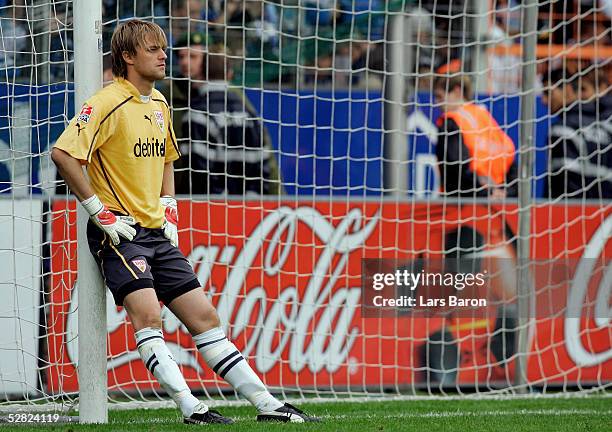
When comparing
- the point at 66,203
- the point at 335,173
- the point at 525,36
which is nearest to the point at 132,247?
the point at 66,203

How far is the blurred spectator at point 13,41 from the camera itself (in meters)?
6.72

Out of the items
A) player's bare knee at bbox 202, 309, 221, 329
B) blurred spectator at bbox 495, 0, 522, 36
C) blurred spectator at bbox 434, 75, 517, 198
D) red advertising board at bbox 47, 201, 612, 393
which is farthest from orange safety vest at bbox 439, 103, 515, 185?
player's bare knee at bbox 202, 309, 221, 329

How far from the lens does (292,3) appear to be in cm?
871

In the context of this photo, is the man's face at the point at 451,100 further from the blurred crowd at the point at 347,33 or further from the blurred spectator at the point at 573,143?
the blurred spectator at the point at 573,143

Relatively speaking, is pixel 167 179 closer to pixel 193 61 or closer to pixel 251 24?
pixel 193 61

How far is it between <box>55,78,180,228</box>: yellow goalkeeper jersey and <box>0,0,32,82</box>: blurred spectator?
4.79 ft

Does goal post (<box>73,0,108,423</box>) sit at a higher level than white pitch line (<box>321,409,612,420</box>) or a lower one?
higher

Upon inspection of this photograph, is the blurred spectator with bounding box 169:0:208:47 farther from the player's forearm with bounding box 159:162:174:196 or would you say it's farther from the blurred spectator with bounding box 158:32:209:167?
the player's forearm with bounding box 159:162:174:196

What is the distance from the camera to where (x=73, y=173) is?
5211 millimetres

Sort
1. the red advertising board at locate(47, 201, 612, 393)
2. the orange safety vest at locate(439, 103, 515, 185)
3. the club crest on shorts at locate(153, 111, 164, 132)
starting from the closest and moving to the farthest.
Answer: the club crest on shorts at locate(153, 111, 164, 132), the red advertising board at locate(47, 201, 612, 393), the orange safety vest at locate(439, 103, 515, 185)

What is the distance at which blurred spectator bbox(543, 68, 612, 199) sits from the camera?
8148 millimetres

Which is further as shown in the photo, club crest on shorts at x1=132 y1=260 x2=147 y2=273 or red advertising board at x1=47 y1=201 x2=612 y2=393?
red advertising board at x1=47 y1=201 x2=612 y2=393

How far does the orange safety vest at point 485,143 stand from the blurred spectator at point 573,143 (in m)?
0.31

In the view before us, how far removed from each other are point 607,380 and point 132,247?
13.0 feet
